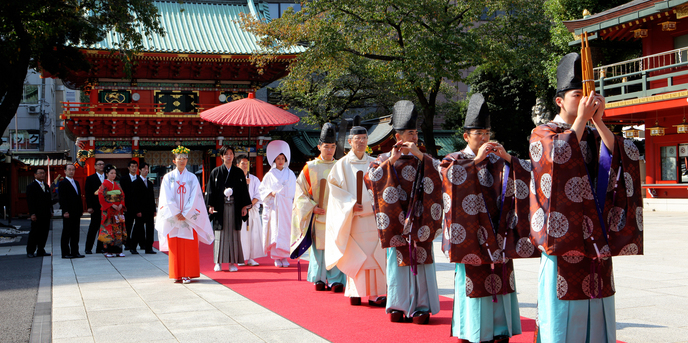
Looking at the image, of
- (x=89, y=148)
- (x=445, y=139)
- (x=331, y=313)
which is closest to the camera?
(x=331, y=313)

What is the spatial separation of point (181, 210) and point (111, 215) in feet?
12.6

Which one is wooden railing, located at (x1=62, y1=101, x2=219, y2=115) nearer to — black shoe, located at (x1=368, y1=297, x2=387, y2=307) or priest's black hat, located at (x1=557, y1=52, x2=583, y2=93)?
black shoe, located at (x1=368, y1=297, x2=387, y2=307)

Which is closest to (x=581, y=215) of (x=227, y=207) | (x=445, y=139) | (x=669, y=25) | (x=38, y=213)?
(x=227, y=207)

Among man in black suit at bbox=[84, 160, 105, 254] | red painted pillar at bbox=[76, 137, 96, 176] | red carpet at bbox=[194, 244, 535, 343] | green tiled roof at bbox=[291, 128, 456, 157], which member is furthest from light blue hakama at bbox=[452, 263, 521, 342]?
green tiled roof at bbox=[291, 128, 456, 157]

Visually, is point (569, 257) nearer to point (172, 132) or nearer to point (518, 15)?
point (518, 15)

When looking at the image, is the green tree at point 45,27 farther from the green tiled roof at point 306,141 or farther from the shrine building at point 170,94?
the green tiled roof at point 306,141

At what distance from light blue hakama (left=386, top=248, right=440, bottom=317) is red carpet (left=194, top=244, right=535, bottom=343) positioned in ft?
0.47

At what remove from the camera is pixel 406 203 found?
15.4ft

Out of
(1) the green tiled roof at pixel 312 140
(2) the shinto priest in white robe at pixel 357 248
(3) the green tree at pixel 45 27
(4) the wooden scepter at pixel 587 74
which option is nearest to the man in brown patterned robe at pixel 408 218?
(2) the shinto priest in white robe at pixel 357 248

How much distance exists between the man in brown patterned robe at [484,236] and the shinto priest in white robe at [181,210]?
4.12 meters

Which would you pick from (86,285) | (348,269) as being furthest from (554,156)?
(86,285)

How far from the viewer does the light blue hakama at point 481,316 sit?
12.1 ft

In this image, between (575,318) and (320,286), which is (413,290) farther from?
(320,286)

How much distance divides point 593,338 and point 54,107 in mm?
46257
